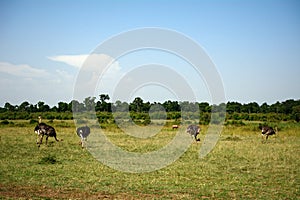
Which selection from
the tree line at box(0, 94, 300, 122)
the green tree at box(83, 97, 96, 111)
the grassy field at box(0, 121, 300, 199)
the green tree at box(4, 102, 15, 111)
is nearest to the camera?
the grassy field at box(0, 121, 300, 199)

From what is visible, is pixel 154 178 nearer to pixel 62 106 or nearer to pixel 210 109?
pixel 210 109

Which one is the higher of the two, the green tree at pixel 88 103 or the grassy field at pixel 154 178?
the green tree at pixel 88 103

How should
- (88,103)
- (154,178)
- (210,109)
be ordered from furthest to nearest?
(210,109) → (88,103) → (154,178)

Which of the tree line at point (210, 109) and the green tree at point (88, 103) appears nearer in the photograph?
the green tree at point (88, 103)

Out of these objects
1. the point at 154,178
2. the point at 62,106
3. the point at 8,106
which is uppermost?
the point at 62,106

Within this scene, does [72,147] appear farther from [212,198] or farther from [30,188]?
[212,198]

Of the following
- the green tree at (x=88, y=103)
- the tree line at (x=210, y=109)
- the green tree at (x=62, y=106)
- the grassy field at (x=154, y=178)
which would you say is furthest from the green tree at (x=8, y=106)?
the grassy field at (x=154, y=178)

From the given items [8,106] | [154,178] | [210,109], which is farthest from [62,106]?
[154,178]

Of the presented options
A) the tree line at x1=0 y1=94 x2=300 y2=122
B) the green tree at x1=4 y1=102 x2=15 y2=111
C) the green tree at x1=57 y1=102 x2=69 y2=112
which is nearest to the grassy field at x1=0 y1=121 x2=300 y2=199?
the tree line at x1=0 y1=94 x2=300 y2=122

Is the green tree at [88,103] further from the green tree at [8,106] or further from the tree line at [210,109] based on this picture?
the green tree at [8,106]

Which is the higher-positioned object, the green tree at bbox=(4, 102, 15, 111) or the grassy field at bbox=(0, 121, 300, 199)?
the green tree at bbox=(4, 102, 15, 111)

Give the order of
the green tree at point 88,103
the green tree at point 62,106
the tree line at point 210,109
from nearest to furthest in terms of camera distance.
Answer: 1. the green tree at point 88,103
2. the tree line at point 210,109
3. the green tree at point 62,106

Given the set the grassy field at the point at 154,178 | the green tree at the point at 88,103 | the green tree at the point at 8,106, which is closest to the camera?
the grassy field at the point at 154,178

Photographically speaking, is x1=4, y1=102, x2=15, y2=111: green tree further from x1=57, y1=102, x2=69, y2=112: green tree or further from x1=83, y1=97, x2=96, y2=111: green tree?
x1=83, y1=97, x2=96, y2=111: green tree
